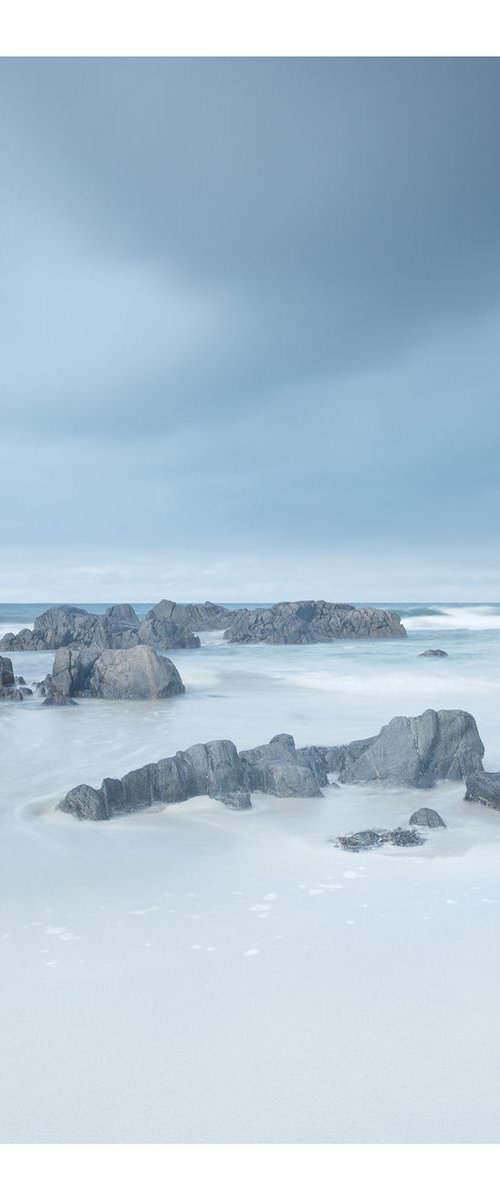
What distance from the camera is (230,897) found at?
4238mm

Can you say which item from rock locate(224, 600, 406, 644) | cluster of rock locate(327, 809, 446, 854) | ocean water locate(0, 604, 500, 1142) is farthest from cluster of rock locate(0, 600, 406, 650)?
cluster of rock locate(327, 809, 446, 854)

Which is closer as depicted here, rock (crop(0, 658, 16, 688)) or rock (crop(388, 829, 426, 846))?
rock (crop(388, 829, 426, 846))

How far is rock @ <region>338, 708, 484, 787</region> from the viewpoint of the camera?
6828 mm

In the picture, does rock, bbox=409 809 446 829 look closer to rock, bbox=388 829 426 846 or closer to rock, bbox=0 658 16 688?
rock, bbox=388 829 426 846

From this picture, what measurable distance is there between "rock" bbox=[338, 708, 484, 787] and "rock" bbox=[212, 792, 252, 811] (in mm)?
1195

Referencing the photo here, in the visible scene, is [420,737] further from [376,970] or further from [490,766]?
[376,970]

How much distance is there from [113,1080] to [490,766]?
20.7ft

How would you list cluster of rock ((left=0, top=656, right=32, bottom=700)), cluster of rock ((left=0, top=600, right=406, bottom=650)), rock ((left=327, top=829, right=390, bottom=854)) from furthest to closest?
cluster of rock ((left=0, top=600, right=406, bottom=650)) < cluster of rock ((left=0, top=656, right=32, bottom=700)) < rock ((left=327, top=829, right=390, bottom=854))

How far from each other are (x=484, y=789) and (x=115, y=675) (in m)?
10.1

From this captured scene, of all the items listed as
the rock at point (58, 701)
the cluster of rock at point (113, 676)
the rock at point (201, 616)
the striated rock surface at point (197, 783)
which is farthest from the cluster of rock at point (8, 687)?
the rock at point (201, 616)

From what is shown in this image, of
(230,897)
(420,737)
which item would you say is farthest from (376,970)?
(420,737)

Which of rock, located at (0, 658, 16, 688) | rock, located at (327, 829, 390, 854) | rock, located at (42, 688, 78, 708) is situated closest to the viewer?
rock, located at (327, 829, 390, 854)

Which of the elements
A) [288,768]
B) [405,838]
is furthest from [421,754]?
[405,838]

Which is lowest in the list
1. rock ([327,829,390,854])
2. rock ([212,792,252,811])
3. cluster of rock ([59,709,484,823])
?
rock ([327,829,390,854])
